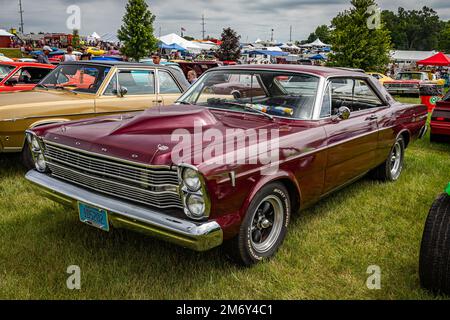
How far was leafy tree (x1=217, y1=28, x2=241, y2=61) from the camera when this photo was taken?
116 ft

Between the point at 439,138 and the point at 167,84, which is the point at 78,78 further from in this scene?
the point at 439,138

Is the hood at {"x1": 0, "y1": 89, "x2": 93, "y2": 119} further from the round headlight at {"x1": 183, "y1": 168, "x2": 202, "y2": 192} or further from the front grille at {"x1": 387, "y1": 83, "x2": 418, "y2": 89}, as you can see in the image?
the front grille at {"x1": 387, "y1": 83, "x2": 418, "y2": 89}

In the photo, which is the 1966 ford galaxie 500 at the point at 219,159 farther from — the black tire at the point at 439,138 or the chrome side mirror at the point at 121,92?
the black tire at the point at 439,138

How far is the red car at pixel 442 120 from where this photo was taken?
7.22 meters

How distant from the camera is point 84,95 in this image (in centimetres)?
593

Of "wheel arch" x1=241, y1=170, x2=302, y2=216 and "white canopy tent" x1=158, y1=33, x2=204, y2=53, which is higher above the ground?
"white canopy tent" x1=158, y1=33, x2=204, y2=53

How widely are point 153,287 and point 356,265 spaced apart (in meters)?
1.62

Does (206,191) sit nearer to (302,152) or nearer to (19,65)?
(302,152)

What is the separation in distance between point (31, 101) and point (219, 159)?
12.3 feet

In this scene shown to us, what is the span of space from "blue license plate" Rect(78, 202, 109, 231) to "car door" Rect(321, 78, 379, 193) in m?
2.00

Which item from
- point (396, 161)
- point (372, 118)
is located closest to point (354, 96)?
point (372, 118)

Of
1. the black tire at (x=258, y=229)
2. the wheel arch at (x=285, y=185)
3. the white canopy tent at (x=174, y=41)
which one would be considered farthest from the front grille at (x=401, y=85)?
the white canopy tent at (x=174, y=41)

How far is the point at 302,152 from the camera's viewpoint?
3.40 meters

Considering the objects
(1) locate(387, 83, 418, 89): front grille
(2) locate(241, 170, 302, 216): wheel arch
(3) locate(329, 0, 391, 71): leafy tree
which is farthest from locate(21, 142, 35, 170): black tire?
(3) locate(329, 0, 391, 71): leafy tree
